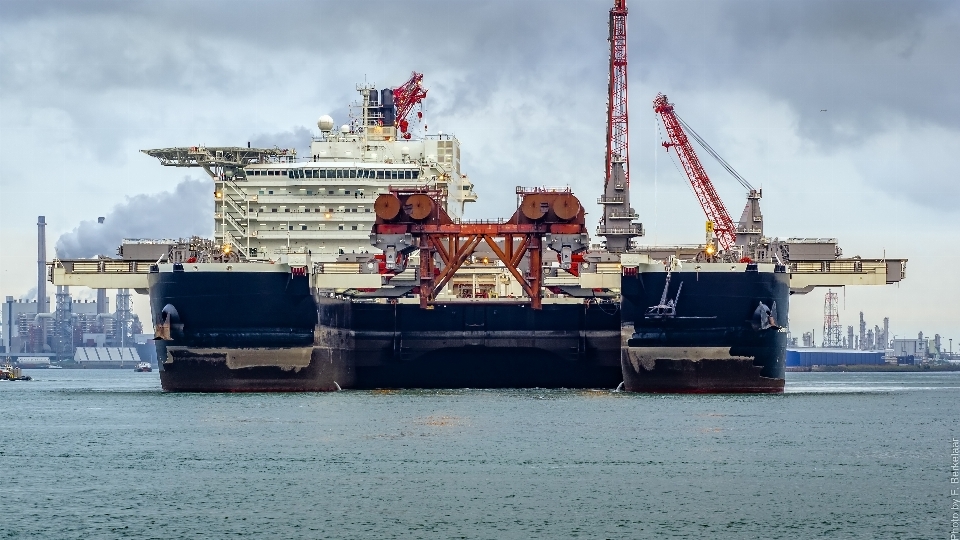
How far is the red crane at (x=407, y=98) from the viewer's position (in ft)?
303

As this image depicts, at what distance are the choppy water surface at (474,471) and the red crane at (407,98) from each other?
3521cm

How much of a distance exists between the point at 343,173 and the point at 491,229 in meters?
13.6

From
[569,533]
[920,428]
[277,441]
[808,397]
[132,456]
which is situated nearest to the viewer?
[569,533]

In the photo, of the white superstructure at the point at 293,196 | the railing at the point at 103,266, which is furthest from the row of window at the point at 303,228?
the railing at the point at 103,266

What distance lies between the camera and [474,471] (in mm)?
38312

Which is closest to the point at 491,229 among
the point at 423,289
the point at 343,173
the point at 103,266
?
the point at 423,289

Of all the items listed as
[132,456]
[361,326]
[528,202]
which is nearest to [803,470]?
[132,456]

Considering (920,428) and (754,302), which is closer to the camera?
(920,428)

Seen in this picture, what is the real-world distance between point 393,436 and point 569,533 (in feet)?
54.6

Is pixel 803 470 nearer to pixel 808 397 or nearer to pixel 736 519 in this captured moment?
pixel 736 519

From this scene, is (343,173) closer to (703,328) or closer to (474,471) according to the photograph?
(703,328)

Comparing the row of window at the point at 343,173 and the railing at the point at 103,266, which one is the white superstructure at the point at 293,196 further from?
the railing at the point at 103,266

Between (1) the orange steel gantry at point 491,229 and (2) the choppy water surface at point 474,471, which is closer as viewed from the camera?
(2) the choppy water surface at point 474,471

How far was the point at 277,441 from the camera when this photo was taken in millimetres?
44375
